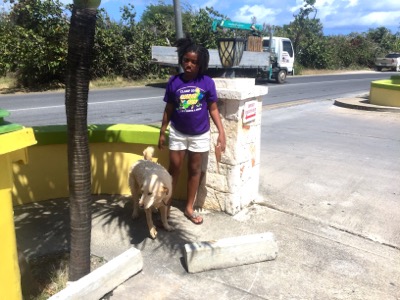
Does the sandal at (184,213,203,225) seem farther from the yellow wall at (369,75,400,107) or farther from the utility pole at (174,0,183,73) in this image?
the yellow wall at (369,75,400,107)

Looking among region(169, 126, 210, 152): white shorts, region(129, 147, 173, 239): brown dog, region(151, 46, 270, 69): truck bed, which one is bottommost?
region(129, 147, 173, 239): brown dog

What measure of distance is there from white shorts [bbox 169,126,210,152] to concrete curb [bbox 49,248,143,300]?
1.08m

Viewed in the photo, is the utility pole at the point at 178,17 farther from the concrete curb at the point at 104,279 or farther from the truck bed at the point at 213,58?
the truck bed at the point at 213,58

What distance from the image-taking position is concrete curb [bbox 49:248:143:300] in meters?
2.56

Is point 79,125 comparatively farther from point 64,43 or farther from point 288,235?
point 64,43

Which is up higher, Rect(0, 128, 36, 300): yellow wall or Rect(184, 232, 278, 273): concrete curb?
Rect(0, 128, 36, 300): yellow wall

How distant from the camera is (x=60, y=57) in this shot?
1772 cm

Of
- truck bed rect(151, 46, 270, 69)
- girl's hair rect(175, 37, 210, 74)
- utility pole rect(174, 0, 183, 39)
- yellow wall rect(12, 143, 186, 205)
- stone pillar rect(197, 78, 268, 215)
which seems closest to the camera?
girl's hair rect(175, 37, 210, 74)

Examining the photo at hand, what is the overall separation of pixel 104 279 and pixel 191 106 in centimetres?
160

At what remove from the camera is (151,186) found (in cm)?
332

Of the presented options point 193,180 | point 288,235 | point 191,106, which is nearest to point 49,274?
point 193,180

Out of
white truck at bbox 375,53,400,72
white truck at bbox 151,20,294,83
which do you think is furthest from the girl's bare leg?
white truck at bbox 375,53,400,72

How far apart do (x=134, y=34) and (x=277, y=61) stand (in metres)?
7.76

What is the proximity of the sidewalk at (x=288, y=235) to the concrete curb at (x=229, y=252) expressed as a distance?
54 mm
